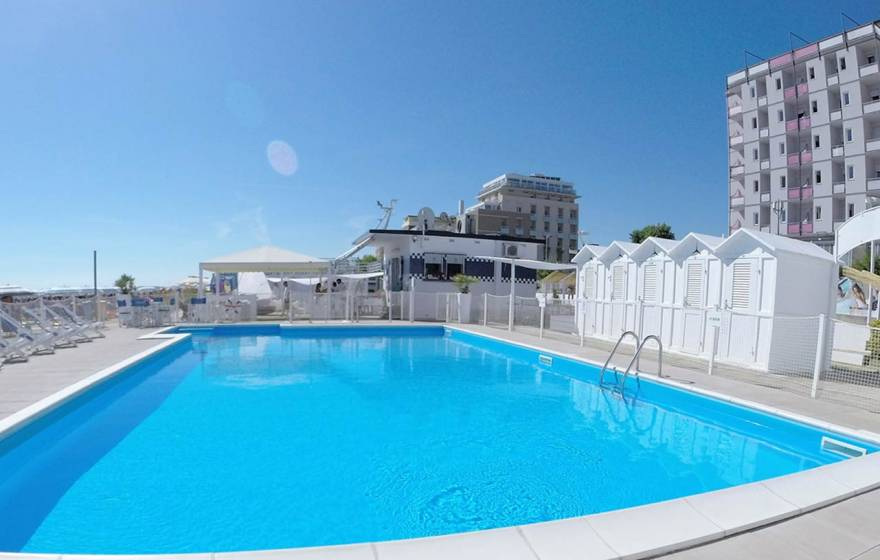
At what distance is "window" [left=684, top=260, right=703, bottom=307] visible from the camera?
10086mm

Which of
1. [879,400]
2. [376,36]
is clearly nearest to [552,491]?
[879,400]

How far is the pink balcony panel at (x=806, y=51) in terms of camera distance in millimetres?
31484

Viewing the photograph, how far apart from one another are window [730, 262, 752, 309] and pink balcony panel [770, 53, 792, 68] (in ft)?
116

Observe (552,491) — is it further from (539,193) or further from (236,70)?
(539,193)

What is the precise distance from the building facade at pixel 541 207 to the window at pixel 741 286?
5335cm

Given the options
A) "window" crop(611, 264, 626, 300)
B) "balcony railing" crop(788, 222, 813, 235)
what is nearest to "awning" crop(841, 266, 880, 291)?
"window" crop(611, 264, 626, 300)

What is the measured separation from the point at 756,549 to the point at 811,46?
141ft

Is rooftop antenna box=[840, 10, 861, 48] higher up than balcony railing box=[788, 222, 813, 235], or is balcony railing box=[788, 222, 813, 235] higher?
rooftop antenna box=[840, 10, 861, 48]

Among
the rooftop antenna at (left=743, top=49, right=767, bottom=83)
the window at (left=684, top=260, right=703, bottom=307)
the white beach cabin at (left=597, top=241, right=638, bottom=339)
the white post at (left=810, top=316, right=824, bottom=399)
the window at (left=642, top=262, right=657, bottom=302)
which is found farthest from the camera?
the rooftop antenna at (left=743, top=49, right=767, bottom=83)

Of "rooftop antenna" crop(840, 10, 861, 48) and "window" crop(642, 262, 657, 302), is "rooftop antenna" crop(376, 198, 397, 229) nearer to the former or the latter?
"window" crop(642, 262, 657, 302)

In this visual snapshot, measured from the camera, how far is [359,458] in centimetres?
504

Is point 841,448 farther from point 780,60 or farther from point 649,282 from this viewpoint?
point 780,60

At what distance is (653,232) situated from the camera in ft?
129

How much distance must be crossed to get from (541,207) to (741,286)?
59.8 meters
